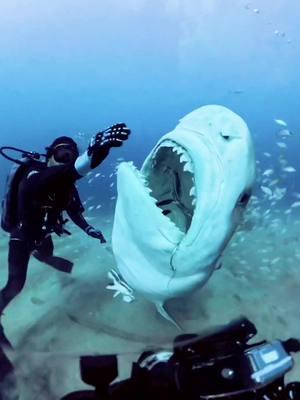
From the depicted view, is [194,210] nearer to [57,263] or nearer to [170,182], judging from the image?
[170,182]

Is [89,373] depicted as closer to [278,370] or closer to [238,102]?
[278,370]

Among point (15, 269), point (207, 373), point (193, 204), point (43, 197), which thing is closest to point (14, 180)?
point (43, 197)

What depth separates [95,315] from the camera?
2.47 m

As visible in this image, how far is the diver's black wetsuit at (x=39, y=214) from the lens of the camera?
212 cm

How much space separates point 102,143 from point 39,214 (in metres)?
0.63

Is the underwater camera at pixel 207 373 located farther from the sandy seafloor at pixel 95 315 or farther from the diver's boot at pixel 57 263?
the diver's boot at pixel 57 263

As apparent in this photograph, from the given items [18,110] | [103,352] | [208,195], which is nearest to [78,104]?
[18,110]

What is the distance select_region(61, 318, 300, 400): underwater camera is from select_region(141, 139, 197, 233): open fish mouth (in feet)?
1.99

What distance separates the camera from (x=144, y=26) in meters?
3.12

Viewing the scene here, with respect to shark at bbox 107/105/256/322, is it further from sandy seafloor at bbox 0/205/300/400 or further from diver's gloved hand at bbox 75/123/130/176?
sandy seafloor at bbox 0/205/300/400

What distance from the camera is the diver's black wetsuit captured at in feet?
6.96

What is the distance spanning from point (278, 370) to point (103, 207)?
7.44ft

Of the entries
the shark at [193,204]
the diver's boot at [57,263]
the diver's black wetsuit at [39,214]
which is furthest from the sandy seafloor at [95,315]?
the shark at [193,204]

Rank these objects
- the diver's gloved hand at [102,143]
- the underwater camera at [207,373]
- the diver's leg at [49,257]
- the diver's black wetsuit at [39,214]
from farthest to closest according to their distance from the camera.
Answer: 1. the diver's leg at [49,257]
2. the diver's black wetsuit at [39,214]
3. the diver's gloved hand at [102,143]
4. the underwater camera at [207,373]
